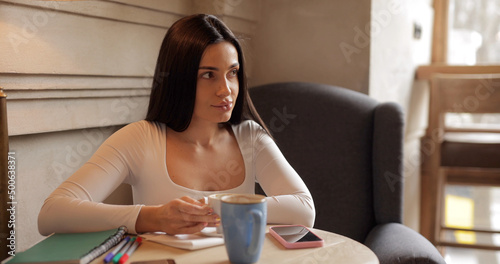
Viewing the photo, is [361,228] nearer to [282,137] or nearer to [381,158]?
[381,158]

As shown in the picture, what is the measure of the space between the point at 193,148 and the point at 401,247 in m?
0.62

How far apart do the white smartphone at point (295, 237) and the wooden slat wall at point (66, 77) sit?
696mm

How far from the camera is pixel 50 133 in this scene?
1409 mm

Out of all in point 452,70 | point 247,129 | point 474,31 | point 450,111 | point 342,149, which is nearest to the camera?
point 247,129

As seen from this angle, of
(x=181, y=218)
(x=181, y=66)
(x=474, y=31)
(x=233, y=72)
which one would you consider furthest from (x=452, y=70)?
(x=181, y=218)

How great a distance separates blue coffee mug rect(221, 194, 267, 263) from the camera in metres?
0.80

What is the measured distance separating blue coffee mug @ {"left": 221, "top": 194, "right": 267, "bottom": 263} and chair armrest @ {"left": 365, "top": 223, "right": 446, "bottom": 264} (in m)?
0.62

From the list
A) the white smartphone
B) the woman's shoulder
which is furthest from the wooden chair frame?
the white smartphone

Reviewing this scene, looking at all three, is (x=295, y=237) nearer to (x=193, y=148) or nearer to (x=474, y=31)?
(x=193, y=148)

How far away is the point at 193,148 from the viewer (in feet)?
4.52

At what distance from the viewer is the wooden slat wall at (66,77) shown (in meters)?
1.24

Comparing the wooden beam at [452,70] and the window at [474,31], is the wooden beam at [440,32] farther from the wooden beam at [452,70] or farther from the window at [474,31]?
the wooden beam at [452,70]

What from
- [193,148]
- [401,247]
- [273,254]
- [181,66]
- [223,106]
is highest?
[181,66]

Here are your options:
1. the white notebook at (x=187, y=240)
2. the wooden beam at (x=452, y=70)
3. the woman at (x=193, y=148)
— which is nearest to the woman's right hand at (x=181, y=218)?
the white notebook at (x=187, y=240)
